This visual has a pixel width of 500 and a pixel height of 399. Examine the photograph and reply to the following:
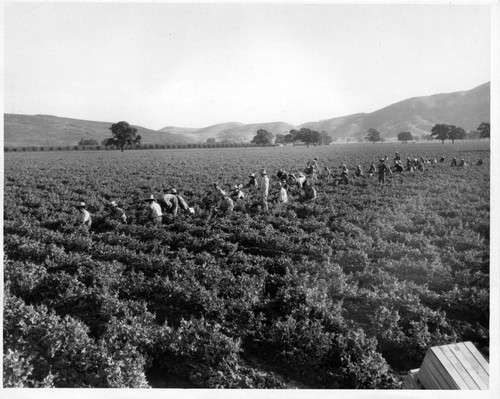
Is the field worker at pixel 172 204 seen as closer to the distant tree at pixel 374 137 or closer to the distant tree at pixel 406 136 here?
the distant tree at pixel 406 136

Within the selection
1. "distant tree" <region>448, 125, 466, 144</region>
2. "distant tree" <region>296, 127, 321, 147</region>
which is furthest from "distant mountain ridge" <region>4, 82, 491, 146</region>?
"distant tree" <region>296, 127, 321, 147</region>

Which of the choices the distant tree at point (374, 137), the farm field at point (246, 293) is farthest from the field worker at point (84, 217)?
the distant tree at point (374, 137)

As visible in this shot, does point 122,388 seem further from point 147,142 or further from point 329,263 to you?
point 147,142

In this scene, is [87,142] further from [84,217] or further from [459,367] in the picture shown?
[459,367]

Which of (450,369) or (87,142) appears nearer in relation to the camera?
(450,369)

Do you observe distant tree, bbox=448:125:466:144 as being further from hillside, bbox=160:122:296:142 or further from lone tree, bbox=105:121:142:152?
lone tree, bbox=105:121:142:152

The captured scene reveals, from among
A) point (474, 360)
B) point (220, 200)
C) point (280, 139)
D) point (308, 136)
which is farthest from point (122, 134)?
point (474, 360)
